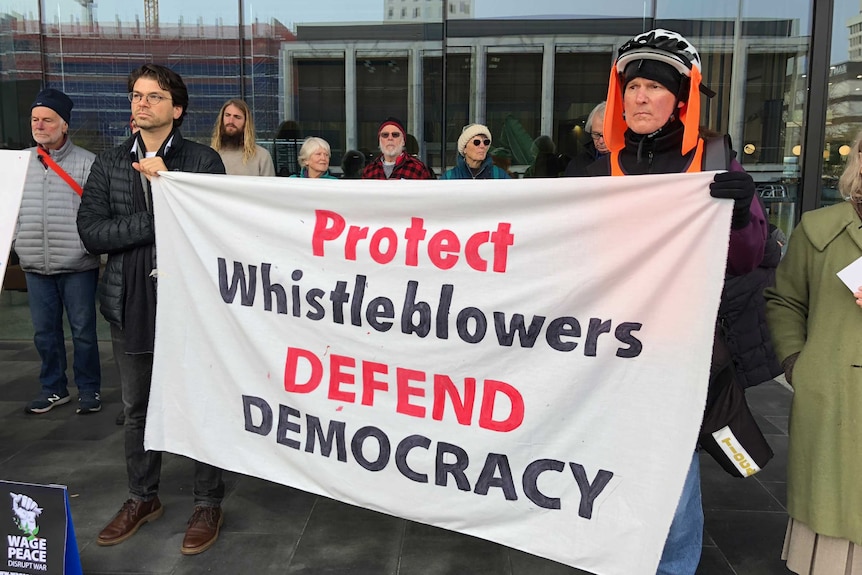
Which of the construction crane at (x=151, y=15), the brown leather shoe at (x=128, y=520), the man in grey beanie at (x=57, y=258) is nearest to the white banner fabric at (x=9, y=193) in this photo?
the brown leather shoe at (x=128, y=520)

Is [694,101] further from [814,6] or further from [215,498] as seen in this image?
[814,6]

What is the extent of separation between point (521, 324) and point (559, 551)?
0.71 meters

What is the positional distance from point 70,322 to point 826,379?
4419mm

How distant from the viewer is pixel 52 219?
446 centimetres


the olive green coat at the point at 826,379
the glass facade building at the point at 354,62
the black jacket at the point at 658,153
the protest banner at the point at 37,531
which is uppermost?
the glass facade building at the point at 354,62

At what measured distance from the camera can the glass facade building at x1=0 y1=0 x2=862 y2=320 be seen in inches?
271

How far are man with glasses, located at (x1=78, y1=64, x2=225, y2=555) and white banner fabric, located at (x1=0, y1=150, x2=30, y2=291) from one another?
0.24 meters

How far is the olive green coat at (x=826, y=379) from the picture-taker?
2.00 meters

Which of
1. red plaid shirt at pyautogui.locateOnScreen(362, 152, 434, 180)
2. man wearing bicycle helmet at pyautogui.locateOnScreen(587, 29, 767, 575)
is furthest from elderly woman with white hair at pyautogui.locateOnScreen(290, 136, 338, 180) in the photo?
man wearing bicycle helmet at pyautogui.locateOnScreen(587, 29, 767, 575)

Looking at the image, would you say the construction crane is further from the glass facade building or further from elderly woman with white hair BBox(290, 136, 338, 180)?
elderly woman with white hair BBox(290, 136, 338, 180)

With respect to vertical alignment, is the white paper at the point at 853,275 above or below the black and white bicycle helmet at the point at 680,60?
below

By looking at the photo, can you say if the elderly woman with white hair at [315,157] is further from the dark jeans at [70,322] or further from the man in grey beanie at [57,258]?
the dark jeans at [70,322]

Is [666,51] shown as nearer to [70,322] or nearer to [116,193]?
[116,193]

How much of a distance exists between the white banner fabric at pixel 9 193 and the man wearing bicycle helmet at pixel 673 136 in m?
2.30
